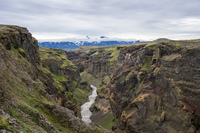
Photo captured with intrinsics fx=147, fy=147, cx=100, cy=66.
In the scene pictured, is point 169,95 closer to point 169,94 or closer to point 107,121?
point 169,94

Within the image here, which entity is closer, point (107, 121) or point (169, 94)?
point (169, 94)

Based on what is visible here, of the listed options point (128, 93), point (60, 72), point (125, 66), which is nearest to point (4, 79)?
point (128, 93)

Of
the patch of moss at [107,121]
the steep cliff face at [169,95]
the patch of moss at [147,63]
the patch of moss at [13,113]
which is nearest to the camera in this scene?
the patch of moss at [13,113]

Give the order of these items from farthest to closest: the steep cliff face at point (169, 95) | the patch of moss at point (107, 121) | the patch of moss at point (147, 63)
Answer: the patch of moss at point (107, 121) < the patch of moss at point (147, 63) < the steep cliff face at point (169, 95)

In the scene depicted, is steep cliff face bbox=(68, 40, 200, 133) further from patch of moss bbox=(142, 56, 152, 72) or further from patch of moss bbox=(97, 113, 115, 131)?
patch of moss bbox=(97, 113, 115, 131)

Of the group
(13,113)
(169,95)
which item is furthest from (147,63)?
(13,113)

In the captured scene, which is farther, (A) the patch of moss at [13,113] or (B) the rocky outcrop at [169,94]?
(B) the rocky outcrop at [169,94]

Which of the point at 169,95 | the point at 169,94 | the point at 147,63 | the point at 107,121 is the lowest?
the point at 107,121

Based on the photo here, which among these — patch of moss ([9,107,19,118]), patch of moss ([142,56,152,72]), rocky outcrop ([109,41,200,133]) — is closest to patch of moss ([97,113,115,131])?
rocky outcrop ([109,41,200,133])

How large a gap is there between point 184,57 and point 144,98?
2675cm

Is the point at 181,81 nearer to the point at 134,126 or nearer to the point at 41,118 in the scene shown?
the point at 134,126

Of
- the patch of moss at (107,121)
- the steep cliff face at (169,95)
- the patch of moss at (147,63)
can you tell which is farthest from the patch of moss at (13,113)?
the patch of moss at (107,121)

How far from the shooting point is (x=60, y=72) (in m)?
140

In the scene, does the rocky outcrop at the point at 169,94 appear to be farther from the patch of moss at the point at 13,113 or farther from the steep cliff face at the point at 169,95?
the patch of moss at the point at 13,113
